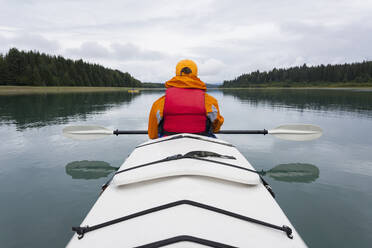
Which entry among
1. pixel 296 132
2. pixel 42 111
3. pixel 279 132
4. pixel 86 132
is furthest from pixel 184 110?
pixel 42 111

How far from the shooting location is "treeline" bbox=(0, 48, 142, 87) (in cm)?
5709

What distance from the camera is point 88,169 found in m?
6.14

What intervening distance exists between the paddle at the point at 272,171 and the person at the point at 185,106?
325cm

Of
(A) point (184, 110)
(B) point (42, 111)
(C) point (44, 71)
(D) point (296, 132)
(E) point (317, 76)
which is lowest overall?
(D) point (296, 132)

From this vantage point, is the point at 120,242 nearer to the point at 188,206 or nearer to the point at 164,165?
the point at 188,206

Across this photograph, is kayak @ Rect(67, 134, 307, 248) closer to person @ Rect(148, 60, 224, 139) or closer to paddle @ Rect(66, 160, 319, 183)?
person @ Rect(148, 60, 224, 139)

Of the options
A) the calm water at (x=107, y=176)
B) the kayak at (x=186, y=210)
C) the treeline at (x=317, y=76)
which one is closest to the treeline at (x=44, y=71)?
the calm water at (x=107, y=176)

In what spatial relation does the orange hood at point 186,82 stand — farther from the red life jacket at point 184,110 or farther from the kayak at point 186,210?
the kayak at point 186,210

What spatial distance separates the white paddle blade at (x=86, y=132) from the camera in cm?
652

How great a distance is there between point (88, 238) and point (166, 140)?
1742 mm

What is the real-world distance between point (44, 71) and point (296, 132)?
7474 centimetres

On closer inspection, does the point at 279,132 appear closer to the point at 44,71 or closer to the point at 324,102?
the point at 324,102

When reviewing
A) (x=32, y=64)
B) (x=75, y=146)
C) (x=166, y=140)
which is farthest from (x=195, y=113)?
(x=32, y=64)

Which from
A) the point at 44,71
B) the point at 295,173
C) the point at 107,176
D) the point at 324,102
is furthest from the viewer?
the point at 44,71
